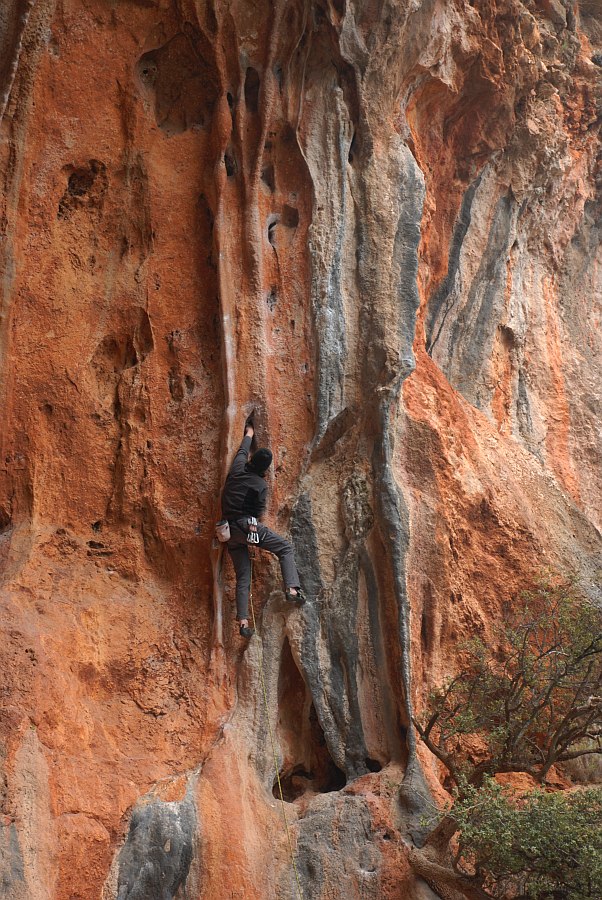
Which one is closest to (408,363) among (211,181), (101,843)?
(211,181)

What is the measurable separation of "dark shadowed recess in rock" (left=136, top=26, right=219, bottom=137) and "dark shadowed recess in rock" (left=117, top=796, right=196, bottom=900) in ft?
21.6

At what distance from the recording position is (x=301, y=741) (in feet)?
30.5

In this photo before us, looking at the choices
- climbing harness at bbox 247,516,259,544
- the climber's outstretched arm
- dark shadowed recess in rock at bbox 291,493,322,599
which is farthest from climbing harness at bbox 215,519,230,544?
dark shadowed recess in rock at bbox 291,493,322,599

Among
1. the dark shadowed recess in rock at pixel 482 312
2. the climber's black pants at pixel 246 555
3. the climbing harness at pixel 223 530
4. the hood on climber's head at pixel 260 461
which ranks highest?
the dark shadowed recess in rock at pixel 482 312

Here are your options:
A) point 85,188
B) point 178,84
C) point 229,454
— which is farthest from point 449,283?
point 85,188

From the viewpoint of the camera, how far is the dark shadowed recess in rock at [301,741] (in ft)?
30.2

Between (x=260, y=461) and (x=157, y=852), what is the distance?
3368 mm

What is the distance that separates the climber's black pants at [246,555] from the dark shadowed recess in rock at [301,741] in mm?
576

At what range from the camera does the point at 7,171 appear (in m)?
9.97

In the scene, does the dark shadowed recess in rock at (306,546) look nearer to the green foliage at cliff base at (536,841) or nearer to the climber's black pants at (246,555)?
the climber's black pants at (246,555)

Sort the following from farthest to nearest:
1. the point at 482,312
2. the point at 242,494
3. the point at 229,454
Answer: the point at 482,312
the point at 229,454
the point at 242,494

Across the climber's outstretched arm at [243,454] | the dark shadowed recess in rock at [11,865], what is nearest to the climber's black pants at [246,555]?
the climber's outstretched arm at [243,454]

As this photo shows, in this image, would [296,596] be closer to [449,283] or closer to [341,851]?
[341,851]

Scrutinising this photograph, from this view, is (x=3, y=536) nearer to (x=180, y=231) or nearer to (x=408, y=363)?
(x=180, y=231)
